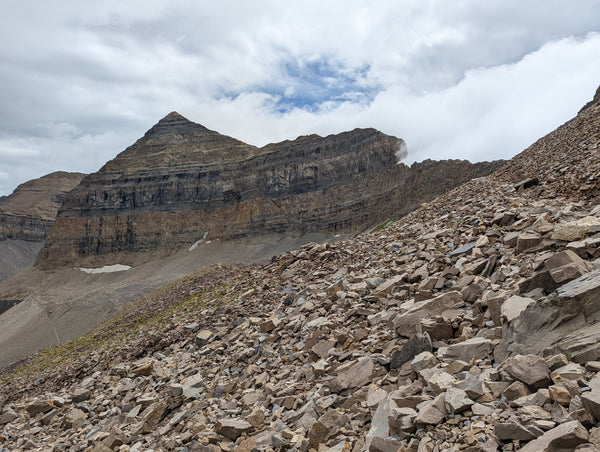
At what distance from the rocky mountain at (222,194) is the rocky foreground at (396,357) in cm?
7165

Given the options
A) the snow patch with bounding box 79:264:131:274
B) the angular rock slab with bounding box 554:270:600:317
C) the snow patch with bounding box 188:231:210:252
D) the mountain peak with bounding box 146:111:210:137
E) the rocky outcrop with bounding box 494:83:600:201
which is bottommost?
the snow patch with bounding box 79:264:131:274

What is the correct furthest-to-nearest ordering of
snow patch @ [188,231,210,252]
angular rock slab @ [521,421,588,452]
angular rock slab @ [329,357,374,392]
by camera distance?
snow patch @ [188,231,210,252] < angular rock slab @ [329,357,374,392] < angular rock slab @ [521,421,588,452]

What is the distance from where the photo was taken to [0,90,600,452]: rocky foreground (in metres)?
4.41

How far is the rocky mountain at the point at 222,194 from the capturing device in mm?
94125

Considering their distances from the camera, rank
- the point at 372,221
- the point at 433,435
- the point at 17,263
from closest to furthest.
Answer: the point at 433,435 → the point at 372,221 → the point at 17,263

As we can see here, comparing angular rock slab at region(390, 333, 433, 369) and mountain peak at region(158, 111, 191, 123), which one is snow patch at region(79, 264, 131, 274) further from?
angular rock slab at region(390, 333, 433, 369)

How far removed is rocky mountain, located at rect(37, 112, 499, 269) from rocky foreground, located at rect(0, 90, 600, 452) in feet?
235

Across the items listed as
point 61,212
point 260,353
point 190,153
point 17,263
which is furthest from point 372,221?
point 17,263

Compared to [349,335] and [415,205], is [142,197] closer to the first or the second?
[415,205]

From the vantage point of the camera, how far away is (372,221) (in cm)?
8531

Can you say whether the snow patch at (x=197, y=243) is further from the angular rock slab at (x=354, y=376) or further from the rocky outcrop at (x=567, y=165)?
the angular rock slab at (x=354, y=376)

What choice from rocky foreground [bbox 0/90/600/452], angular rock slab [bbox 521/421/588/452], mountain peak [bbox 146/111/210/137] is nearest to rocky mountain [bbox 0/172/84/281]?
mountain peak [bbox 146/111/210/137]

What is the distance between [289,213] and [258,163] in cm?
1969

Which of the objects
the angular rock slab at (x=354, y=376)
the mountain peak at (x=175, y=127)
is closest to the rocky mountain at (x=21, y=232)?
the mountain peak at (x=175, y=127)
